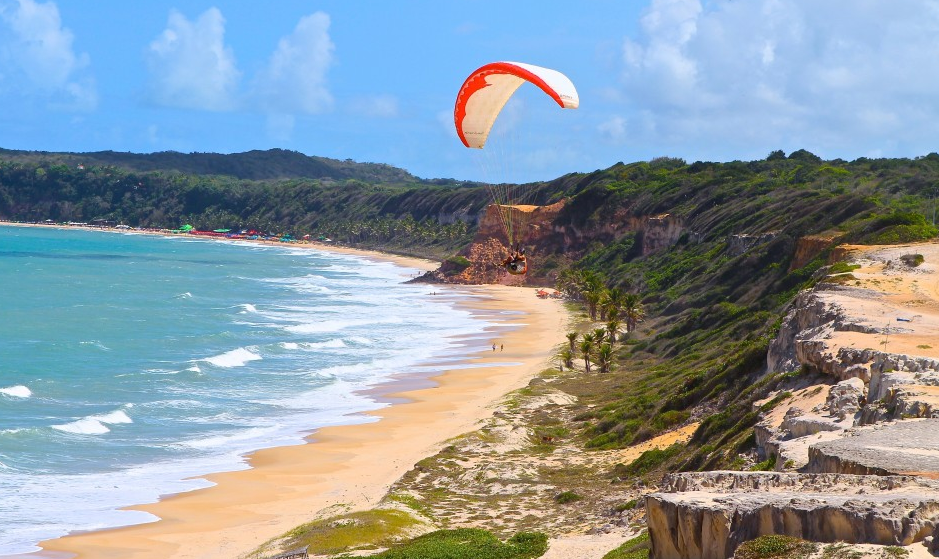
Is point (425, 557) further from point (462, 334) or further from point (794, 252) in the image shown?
point (462, 334)

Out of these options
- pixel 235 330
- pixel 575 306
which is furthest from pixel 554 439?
pixel 575 306

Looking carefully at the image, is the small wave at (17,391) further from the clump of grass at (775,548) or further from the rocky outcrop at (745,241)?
the rocky outcrop at (745,241)

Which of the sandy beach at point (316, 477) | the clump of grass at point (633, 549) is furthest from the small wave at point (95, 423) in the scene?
the clump of grass at point (633, 549)

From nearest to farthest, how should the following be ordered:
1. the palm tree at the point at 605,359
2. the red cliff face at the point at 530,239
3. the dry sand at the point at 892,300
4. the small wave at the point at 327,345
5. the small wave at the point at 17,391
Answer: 1. the dry sand at the point at 892,300
2. the small wave at the point at 17,391
3. the palm tree at the point at 605,359
4. the small wave at the point at 327,345
5. the red cliff face at the point at 530,239

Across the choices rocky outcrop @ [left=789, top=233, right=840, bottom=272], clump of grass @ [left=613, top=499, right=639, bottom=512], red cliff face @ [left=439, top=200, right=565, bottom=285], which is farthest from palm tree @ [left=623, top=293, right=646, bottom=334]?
red cliff face @ [left=439, top=200, right=565, bottom=285]

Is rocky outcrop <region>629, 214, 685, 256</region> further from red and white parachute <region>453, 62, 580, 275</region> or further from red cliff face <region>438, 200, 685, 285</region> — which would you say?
red and white parachute <region>453, 62, 580, 275</region>

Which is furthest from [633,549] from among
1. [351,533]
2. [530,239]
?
[530,239]
